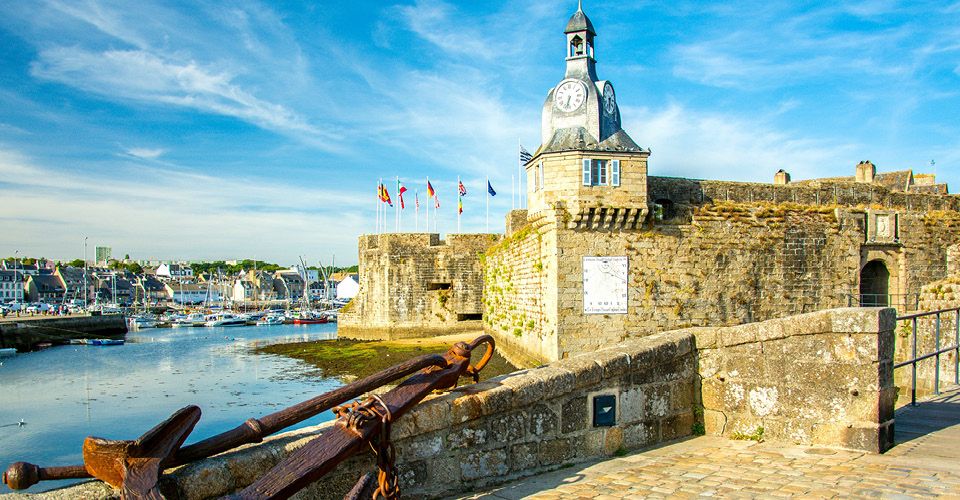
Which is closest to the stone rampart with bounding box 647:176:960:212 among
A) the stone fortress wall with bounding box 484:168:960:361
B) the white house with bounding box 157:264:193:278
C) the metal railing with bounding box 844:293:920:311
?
the stone fortress wall with bounding box 484:168:960:361

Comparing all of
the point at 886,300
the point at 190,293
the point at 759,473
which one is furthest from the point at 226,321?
the point at 759,473

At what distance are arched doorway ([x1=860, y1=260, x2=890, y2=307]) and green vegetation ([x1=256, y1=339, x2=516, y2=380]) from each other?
1207 centimetres

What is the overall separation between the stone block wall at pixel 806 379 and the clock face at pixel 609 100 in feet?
49.8

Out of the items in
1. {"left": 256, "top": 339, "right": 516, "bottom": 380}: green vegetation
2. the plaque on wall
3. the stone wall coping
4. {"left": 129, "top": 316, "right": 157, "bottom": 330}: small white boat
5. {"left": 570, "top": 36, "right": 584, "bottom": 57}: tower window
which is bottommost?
{"left": 129, "top": 316, "right": 157, "bottom": 330}: small white boat

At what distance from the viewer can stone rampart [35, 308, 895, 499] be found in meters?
4.73

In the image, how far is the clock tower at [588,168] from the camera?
62.5ft

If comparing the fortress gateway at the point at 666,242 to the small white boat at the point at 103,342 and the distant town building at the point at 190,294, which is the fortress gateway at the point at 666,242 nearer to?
the small white boat at the point at 103,342

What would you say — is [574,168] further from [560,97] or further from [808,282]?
[808,282]

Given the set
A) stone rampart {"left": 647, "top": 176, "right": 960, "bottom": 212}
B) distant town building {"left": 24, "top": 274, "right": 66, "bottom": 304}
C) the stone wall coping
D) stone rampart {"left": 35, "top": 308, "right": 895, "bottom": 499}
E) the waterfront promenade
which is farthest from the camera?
distant town building {"left": 24, "top": 274, "right": 66, "bottom": 304}

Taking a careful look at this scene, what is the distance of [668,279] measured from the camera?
1992 cm

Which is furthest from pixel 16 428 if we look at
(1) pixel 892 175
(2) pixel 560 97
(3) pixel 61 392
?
(1) pixel 892 175

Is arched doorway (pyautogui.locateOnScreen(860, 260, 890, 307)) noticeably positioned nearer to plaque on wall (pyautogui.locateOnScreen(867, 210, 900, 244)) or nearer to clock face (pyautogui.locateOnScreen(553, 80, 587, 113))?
plaque on wall (pyautogui.locateOnScreen(867, 210, 900, 244))

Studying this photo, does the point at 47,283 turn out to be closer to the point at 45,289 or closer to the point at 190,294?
the point at 45,289

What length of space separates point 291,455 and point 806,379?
172 inches
